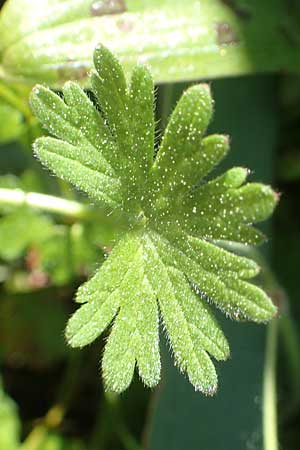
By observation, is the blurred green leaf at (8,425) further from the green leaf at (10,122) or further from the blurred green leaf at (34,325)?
the green leaf at (10,122)

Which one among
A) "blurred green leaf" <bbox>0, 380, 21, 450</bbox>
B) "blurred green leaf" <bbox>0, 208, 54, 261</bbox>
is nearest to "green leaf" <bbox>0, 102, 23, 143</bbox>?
"blurred green leaf" <bbox>0, 208, 54, 261</bbox>

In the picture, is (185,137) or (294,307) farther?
(294,307)

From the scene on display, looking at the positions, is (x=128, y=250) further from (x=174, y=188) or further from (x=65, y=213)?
(x=65, y=213)

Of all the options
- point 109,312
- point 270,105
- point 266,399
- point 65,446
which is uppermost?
point 109,312

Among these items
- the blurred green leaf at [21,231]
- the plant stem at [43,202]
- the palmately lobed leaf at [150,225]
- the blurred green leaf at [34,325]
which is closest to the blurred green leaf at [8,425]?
the blurred green leaf at [34,325]

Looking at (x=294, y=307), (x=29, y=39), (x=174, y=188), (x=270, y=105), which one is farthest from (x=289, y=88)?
(x=174, y=188)

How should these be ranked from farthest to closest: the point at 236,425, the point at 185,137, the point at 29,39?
the point at 236,425 < the point at 29,39 < the point at 185,137

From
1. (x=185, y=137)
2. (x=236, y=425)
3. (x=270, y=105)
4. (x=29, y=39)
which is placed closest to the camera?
(x=185, y=137)

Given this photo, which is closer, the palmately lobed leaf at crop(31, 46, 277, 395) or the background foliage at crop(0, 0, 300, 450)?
the palmately lobed leaf at crop(31, 46, 277, 395)

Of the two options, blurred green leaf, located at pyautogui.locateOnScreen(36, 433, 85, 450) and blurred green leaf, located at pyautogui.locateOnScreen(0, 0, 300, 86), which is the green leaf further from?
blurred green leaf, located at pyautogui.locateOnScreen(36, 433, 85, 450)
